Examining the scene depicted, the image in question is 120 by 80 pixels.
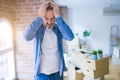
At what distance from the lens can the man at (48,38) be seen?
1.49 meters

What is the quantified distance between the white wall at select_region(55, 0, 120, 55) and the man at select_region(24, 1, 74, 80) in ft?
15.0

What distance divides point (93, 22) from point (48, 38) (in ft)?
15.6

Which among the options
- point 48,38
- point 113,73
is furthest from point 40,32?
point 113,73

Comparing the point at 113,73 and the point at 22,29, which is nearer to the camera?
the point at 22,29

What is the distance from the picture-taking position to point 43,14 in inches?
58.2

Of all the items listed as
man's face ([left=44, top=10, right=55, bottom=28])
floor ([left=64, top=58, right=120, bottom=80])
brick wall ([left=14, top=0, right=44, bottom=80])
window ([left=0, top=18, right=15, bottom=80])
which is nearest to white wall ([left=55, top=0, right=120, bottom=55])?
floor ([left=64, top=58, right=120, bottom=80])

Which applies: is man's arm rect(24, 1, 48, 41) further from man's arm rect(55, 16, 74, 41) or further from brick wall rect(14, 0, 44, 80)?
brick wall rect(14, 0, 44, 80)

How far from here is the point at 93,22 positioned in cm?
606

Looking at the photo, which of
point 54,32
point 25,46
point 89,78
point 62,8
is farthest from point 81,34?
point 54,32

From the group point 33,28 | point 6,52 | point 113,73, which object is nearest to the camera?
point 33,28

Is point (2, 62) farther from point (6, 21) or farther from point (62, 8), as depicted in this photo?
point (62, 8)

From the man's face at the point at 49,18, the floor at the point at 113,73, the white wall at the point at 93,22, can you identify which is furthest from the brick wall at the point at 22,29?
the white wall at the point at 93,22

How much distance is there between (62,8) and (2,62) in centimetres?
359

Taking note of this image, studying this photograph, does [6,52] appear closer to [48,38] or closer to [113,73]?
[48,38]
